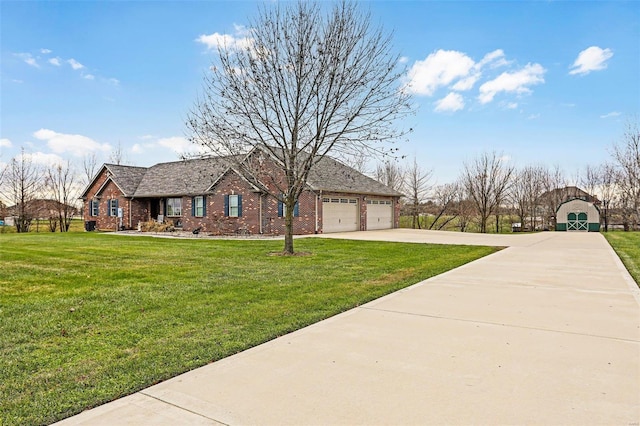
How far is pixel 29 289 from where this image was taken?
22.9ft

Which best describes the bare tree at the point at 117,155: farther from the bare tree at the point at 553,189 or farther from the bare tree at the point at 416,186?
the bare tree at the point at 553,189

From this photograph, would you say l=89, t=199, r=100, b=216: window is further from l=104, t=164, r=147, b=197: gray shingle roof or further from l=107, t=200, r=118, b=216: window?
l=104, t=164, r=147, b=197: gray shingle roof

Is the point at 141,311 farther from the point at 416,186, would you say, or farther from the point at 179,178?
the point at 416,186

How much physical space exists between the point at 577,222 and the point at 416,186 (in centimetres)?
1237

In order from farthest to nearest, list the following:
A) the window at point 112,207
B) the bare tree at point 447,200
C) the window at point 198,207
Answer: the bare tree at point 447,200 < the window at point 112,207 < the window at point 198,207

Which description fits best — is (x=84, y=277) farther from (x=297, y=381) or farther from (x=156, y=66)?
(x=156, y=66)

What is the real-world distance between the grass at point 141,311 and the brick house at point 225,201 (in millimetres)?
9611

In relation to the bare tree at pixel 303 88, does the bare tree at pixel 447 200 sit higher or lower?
lower

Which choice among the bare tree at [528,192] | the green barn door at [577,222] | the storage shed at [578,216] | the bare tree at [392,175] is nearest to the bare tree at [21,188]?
the bare tree at [392,175]

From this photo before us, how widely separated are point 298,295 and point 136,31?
11596 millimetres

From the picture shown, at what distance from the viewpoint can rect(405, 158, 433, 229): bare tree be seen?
1398 inches

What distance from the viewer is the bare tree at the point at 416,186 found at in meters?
35.5

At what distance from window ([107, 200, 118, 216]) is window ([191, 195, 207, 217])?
7400mm

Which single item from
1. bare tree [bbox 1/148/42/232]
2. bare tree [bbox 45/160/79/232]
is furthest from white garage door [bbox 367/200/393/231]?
bare tree [bbox 1/148/42/232]
